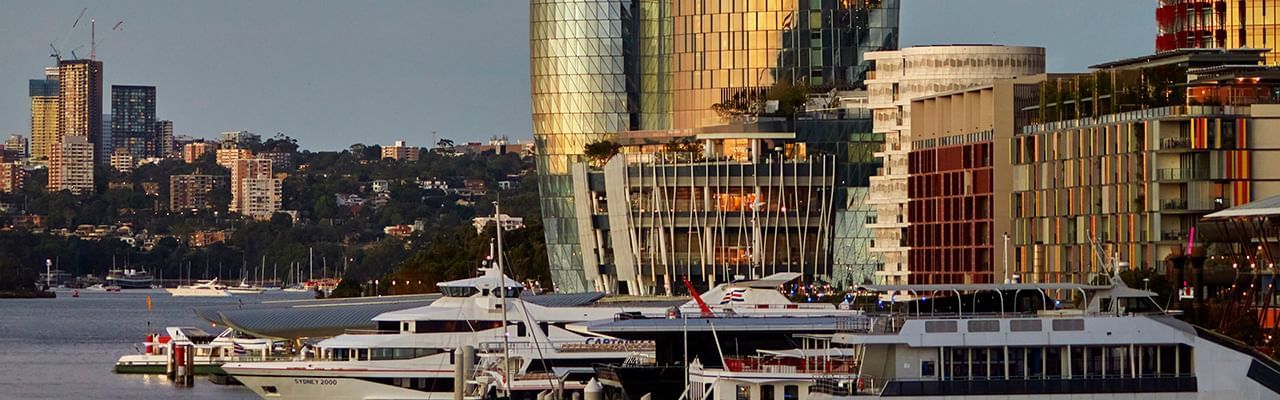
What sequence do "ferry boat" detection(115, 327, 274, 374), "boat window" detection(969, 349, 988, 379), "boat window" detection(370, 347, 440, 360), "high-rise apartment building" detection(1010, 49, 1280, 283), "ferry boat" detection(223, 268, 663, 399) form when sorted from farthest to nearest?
"ferry boat" detection(115, 327, 274, 374)
"high-rise apartment building" detection(1010, 49, 1280, 283)
"boat window" detection(370, 347, 440, 360)
"ferry boat" detection(223, 268, 663, 399)
"boat window" detection(969, 349, 988, 379)

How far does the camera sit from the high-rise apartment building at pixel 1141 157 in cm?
14200

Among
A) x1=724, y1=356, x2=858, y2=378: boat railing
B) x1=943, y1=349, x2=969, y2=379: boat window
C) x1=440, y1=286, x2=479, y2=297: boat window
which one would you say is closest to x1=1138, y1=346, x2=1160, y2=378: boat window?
x1=943, y1=349, x2=969, y2=379: boat window

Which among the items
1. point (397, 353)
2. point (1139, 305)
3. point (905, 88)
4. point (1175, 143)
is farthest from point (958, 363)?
point (905, 88)

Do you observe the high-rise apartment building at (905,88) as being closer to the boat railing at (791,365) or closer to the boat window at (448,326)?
the boat window at (448,326)

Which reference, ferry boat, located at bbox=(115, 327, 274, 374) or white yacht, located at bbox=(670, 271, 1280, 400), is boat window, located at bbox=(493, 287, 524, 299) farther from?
ferry boat, located at bbox=(115, 327, 274, 374)

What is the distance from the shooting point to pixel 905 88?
19238 centimetres

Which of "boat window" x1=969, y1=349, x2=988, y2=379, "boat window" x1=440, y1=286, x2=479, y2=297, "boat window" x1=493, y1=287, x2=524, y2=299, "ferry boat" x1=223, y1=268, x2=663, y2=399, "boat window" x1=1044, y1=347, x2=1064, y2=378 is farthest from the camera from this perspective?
"boat window" x1=440, y1=286, x2=479, y2=297

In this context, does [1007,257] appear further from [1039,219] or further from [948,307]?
[948,307]

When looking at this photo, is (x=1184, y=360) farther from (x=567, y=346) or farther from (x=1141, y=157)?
(x=1141, y=157)

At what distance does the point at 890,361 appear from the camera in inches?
3300

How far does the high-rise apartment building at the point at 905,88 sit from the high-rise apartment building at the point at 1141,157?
26.4 metres

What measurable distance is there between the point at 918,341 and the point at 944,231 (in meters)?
95.6

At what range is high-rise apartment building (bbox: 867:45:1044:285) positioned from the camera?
623ft

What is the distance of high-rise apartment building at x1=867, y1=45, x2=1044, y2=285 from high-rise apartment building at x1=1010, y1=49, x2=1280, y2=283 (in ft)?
86.6
